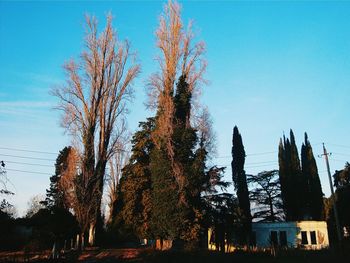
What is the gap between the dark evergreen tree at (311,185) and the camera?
37.4 metres

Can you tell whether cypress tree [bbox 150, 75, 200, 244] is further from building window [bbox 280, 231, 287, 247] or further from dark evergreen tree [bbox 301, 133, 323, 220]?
dark evergreen tree [bbox 301, 133, 323, 220]

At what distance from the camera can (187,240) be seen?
2169cm

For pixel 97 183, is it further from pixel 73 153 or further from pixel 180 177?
pixel 180 177

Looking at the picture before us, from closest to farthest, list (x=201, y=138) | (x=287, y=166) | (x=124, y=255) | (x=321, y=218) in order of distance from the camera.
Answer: (x=124, y=255) < (x=201, y=138) < (x=321, y=218) < (x=287, y=166)

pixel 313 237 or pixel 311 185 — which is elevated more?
pixel 311 185

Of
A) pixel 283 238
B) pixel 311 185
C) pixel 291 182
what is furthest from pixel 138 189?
pixel 311 185

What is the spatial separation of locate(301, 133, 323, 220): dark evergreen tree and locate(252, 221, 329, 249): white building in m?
6.46

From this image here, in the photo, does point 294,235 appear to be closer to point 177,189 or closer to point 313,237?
point 313,237

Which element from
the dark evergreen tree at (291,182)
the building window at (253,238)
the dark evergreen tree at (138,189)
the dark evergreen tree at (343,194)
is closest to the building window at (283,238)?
the building window at (253,238)

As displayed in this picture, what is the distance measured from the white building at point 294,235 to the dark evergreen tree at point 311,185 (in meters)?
6.46

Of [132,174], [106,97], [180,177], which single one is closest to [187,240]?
[180,177]

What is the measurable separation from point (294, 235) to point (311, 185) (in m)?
10.2

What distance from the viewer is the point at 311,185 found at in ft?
128

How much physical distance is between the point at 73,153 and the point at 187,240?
9998mm
